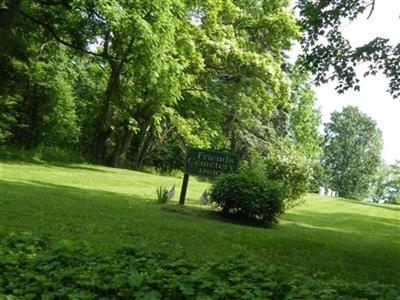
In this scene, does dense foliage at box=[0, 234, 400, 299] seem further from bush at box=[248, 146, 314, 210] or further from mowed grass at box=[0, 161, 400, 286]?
bush at box=[248, 146, 314, 210]

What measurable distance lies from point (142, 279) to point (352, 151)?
2951 inches

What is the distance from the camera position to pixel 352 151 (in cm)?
7519

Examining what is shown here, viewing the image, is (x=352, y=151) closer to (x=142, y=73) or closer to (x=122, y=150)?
(x=122, y=150)

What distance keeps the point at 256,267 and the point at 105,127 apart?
2198 cm

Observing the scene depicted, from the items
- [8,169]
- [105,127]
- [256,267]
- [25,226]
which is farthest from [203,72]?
[256,267]

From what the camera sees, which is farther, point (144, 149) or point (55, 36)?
→ point (144, 149)

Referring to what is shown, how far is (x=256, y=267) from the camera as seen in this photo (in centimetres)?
528

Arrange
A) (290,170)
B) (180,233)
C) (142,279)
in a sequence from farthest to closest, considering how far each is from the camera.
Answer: (290,170), (180,233), (142,279)

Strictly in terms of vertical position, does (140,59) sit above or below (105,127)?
above

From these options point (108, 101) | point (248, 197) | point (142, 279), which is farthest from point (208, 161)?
point (108, 101)

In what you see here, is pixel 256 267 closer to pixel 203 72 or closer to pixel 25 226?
pixel 25 226

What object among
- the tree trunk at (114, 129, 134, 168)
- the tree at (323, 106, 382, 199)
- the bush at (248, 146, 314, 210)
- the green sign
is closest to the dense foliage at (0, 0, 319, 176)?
the tree trunk at (114, 129, 134, 168)

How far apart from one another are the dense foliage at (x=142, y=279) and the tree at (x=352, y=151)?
227 feet

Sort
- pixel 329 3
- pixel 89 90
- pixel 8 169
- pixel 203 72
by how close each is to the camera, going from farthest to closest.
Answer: pixel 89 90, pixel 203 72, pixel 8 169, pixel 329 3
